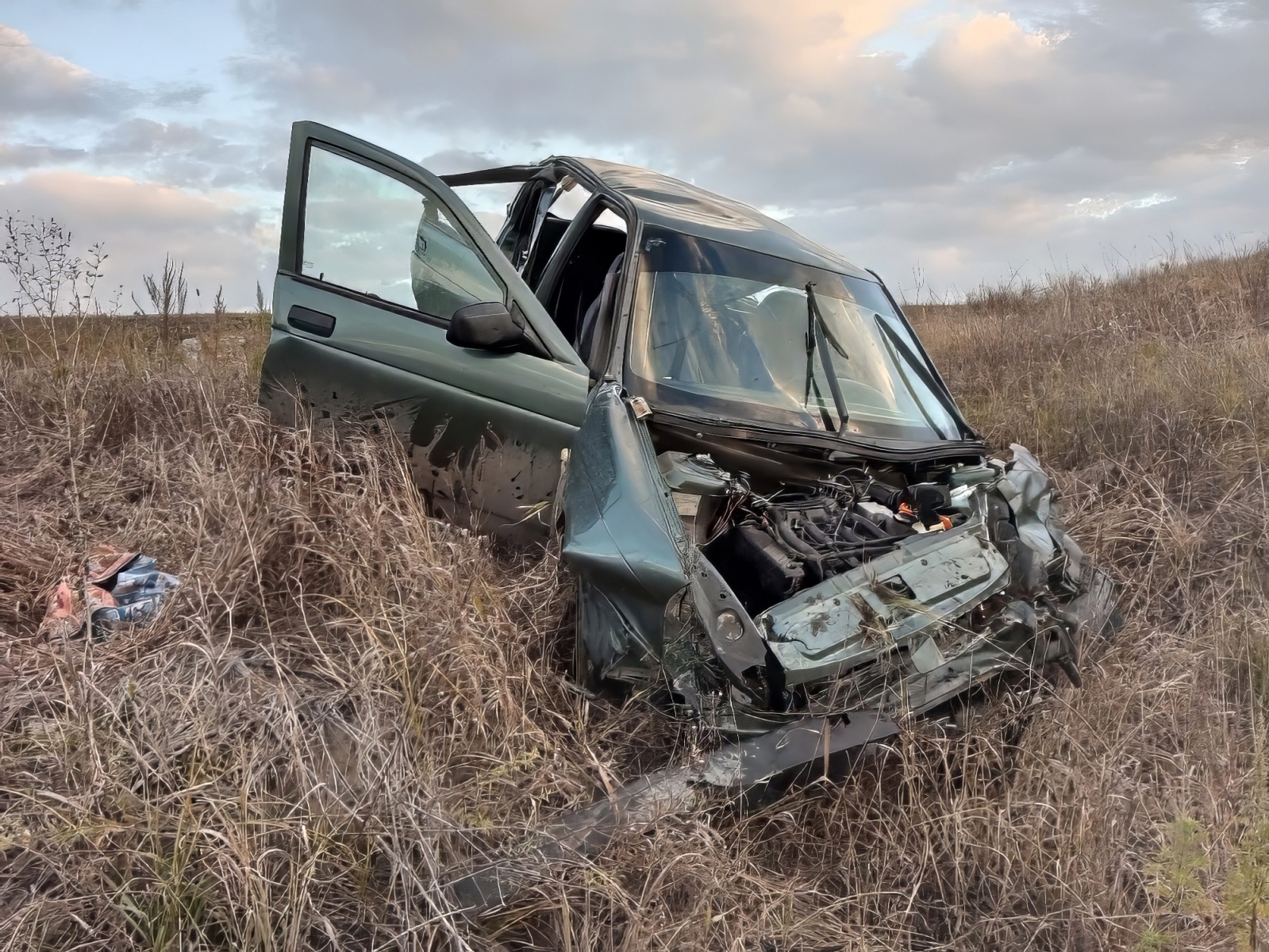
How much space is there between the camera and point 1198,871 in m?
2.20

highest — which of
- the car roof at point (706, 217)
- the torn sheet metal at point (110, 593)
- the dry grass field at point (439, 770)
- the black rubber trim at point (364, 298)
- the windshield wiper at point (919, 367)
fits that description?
the car roof at point (706, 217)

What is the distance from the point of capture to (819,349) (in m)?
3.72

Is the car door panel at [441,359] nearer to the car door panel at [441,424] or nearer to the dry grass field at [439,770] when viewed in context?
the car door panel at [441,424]

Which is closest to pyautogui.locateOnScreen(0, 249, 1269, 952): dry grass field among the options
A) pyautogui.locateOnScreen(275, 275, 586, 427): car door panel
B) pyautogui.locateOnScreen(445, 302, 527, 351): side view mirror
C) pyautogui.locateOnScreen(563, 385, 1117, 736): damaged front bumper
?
pyautogui.locateOnScreen(563, 385, 1117, 736): damaged front bumper

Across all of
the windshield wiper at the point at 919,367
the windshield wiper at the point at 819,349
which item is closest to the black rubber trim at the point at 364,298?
the windshield wiper at the point at 819,349

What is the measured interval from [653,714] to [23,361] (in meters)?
4.78

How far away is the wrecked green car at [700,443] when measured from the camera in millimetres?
2322

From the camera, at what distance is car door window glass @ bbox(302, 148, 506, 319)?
3629 mm

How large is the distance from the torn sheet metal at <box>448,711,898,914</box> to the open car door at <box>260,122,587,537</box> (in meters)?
1.40

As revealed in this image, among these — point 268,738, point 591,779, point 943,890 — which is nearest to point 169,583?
point 268,738

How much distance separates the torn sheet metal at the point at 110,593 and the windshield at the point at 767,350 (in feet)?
6.05

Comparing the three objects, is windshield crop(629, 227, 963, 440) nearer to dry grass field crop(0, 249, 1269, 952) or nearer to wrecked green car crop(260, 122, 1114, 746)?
wrecked green car crop(260, 122, 1114, 746)

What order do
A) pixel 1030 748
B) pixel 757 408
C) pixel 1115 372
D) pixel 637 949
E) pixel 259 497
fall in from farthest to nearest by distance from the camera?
pixel 1115 372, pixel 757 408, pixel 259 497, pixel 1030 748, pixel 637 949

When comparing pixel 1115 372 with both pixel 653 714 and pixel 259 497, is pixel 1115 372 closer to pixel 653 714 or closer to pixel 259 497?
pixel 653 714
